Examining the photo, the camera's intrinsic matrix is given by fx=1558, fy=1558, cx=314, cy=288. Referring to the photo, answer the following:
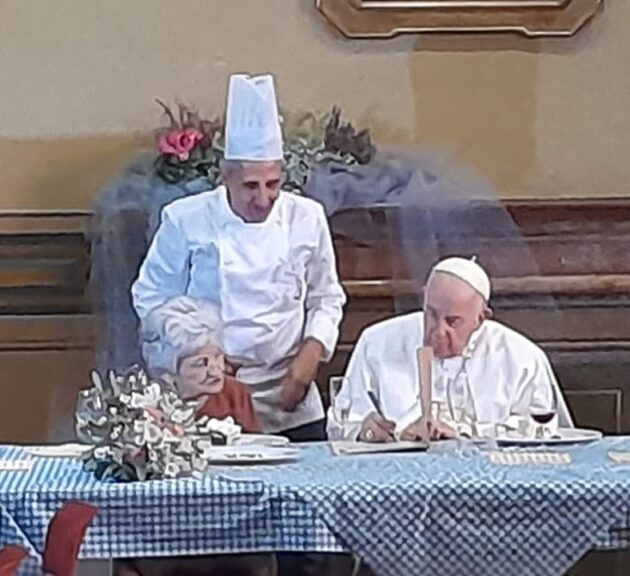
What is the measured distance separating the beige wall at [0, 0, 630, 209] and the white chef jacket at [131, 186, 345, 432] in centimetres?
45

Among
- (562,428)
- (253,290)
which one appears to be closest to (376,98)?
(253,290)

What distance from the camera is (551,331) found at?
293 centimetres

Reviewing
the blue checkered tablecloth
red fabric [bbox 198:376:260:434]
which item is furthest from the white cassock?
the blue checkered tablecloth

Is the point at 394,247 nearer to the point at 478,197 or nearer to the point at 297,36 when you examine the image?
the point at 478,197

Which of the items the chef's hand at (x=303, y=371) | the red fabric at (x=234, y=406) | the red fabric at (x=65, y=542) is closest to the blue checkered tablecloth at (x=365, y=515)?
the red fabric at (x=234, y=406)

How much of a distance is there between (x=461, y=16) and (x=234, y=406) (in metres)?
1.10

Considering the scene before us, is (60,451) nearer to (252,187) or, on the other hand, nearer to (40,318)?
(252,187)

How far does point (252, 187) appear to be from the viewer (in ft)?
8.65

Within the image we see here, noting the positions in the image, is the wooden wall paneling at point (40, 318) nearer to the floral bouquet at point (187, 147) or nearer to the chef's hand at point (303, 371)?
the floral bouquet at point (187, 147)

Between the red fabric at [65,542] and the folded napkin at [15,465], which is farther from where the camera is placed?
the folded napkin at [15,465]

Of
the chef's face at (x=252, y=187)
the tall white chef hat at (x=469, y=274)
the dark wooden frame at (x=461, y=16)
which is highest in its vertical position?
the dark wooden frame at (x=461, y=16)

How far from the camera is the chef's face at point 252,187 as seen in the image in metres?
2.61

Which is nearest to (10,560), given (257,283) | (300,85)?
(257,283)

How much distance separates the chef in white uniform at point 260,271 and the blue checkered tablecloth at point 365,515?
685 mm
